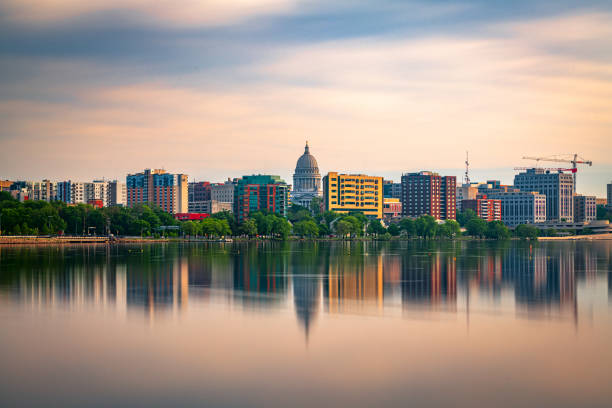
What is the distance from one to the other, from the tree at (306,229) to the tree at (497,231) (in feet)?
174

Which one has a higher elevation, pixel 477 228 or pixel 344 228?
pixel 344 228

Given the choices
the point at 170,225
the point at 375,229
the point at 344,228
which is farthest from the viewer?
the point at 375,229

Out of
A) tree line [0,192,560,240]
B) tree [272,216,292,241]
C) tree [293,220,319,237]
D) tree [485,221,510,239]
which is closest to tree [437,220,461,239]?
tree line [0,192,560,240]

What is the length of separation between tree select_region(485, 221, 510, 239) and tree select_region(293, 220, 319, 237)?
52.9 metres

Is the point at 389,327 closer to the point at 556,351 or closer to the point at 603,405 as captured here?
the point at 556,351

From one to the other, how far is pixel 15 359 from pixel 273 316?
466 inches

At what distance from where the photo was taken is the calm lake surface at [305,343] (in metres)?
19.7

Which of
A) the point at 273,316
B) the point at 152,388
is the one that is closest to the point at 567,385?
the point at 152,388

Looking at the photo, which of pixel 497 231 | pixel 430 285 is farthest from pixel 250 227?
pixel 430 285

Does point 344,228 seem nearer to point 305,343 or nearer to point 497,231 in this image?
point 497,231

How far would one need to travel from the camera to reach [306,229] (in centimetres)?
16200

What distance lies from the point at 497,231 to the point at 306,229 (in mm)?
57148

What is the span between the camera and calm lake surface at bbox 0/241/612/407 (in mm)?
19672

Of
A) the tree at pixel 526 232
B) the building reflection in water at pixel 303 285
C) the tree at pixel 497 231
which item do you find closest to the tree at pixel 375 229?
the tree at pixel 497 231
